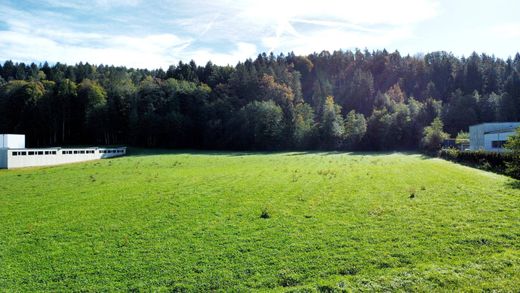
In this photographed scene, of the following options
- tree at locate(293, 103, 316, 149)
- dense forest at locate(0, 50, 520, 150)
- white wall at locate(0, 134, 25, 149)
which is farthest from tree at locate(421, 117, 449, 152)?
white wall at locate(0, 134, 25, 149)

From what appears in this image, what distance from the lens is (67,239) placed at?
13.0 meters

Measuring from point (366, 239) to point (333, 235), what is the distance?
3.97ft

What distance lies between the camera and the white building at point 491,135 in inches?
1941

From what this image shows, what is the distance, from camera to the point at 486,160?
3494 cm

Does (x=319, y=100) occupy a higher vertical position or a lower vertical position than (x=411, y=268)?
higher

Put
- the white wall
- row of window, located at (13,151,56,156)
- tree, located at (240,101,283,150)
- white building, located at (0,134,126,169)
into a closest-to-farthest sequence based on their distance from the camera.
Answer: white building, located at (0,134,126,169)
row of window, located at (13,151,56,156)
the white wall
tree, located at (240,101,283,150)

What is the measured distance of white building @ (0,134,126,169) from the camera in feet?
129

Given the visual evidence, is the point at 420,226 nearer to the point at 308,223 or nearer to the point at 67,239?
the point at 308,223

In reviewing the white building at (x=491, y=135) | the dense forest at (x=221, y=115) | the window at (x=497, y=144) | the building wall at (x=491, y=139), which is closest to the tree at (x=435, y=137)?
the white building at (x=491, y=135)

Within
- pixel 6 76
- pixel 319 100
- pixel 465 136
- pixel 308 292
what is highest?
pixel 6 76

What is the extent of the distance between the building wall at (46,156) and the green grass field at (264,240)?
23.3 m

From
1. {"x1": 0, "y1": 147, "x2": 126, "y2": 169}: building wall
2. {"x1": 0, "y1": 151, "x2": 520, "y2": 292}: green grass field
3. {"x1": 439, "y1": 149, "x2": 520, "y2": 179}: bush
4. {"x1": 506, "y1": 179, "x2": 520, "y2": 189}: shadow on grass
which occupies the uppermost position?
{"x1": 0, "y1": 147, "x2": 126, "y2": 169}: building wall

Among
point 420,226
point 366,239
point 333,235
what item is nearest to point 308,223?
point 333,235

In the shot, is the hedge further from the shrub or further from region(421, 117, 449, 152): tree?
region(421, 117, 449, 152): tree
